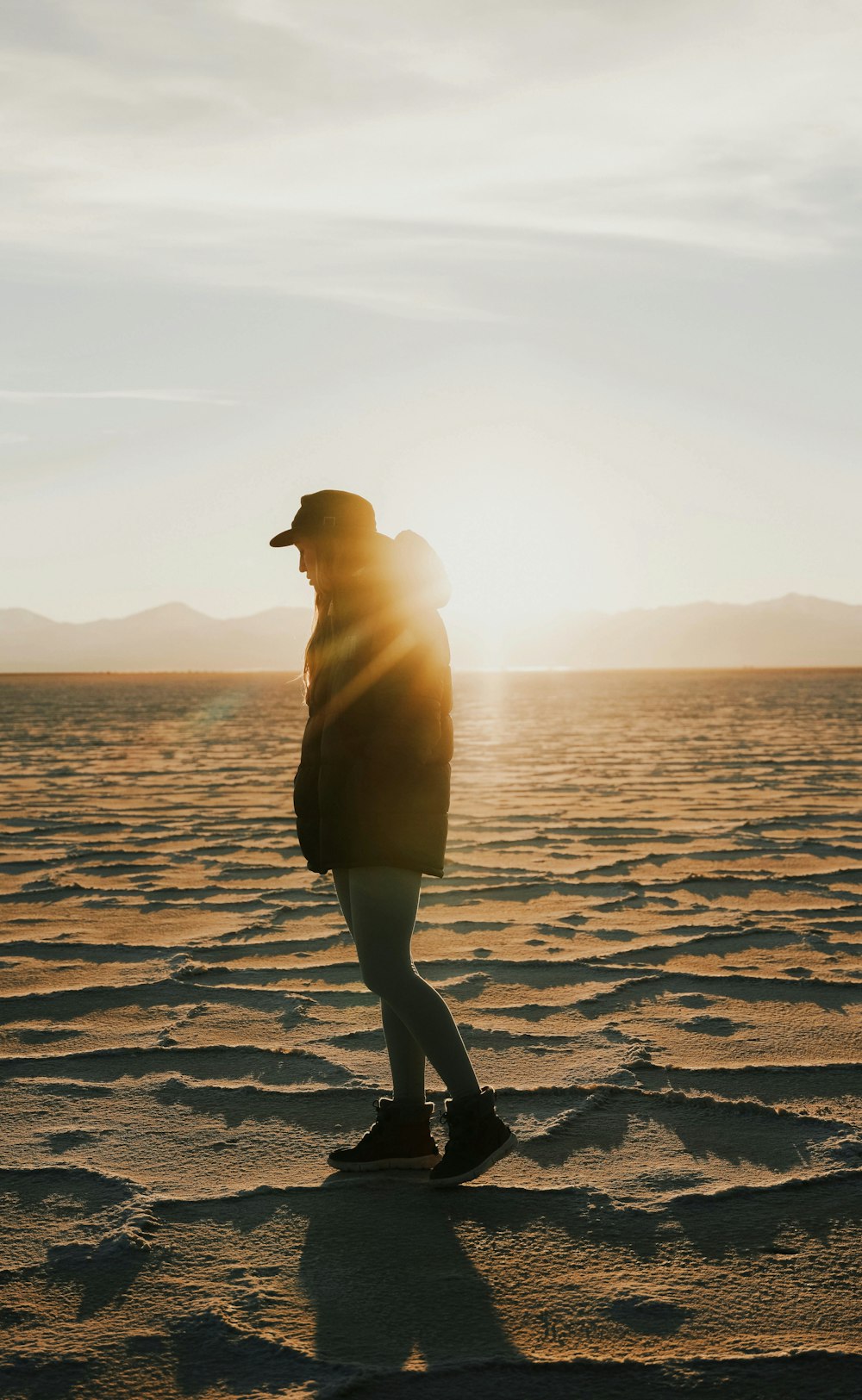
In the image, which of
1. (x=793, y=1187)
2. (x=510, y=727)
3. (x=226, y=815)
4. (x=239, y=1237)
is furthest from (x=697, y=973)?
(x=510, y=727)

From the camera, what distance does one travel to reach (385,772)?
2.87m

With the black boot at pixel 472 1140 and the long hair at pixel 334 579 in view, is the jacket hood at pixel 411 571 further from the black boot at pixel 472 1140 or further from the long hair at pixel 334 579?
the black boot at pixel 472 1140

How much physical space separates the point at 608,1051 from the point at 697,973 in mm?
1042

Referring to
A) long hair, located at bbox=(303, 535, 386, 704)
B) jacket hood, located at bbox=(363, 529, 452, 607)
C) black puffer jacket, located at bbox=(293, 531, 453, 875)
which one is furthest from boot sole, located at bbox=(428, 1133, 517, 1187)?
jacket hood, located at bbox=(363, 529, 452, 607)

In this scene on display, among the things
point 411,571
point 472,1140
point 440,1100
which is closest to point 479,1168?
point 472,1140

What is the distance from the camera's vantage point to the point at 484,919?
5.82 metres

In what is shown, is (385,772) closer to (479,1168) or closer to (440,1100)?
(479,1168)

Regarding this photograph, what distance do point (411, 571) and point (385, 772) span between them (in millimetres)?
499

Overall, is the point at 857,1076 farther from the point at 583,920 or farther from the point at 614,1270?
the point at 583,920

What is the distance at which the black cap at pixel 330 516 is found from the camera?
299 centimetres

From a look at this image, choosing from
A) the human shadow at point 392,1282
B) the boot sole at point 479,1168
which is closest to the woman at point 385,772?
the boot sole at point 479,1168

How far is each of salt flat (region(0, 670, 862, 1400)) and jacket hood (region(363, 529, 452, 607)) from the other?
4.79 ft

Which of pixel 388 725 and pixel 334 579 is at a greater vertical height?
pixel 334 579

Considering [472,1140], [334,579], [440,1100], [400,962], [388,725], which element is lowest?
[440,1100]
